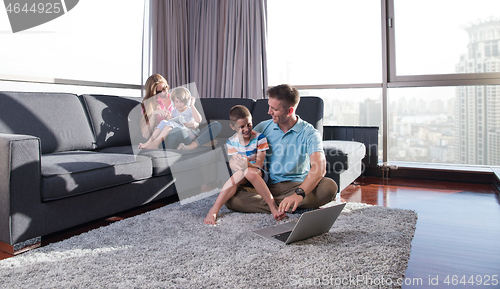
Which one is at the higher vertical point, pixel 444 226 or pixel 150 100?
pixel 150 100

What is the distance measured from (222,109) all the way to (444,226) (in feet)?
6.73

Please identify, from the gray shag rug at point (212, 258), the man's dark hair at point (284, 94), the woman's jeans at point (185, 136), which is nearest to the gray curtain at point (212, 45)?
the woman's jeans at point (185, 136)

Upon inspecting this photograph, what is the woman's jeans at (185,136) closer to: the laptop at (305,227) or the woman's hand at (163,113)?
the woman's hand at (163,113)

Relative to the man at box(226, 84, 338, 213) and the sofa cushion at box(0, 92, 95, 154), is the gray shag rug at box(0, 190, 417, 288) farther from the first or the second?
the sofa cushion at box(0, 92, 95, 154)

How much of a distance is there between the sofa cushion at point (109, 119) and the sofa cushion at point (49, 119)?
0.07 m

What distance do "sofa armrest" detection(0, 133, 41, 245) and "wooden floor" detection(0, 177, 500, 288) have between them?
0.81 ft

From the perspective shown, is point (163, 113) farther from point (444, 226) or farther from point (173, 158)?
point (444, 226)

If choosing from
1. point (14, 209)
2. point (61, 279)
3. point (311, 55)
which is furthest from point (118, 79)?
point (61, 279)

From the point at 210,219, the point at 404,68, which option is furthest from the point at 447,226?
the point at 404,68

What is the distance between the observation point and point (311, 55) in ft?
14.3

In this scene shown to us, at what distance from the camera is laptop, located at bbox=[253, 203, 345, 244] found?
165 centimetres

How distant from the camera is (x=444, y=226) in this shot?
6.91 feet

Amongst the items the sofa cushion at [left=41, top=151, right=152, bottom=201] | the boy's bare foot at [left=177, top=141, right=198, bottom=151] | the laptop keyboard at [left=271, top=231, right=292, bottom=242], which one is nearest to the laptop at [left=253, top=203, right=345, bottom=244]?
the laptop keyboard at [left=271, top=231, right=292, bottom=242]

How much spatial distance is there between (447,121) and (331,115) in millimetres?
1226
